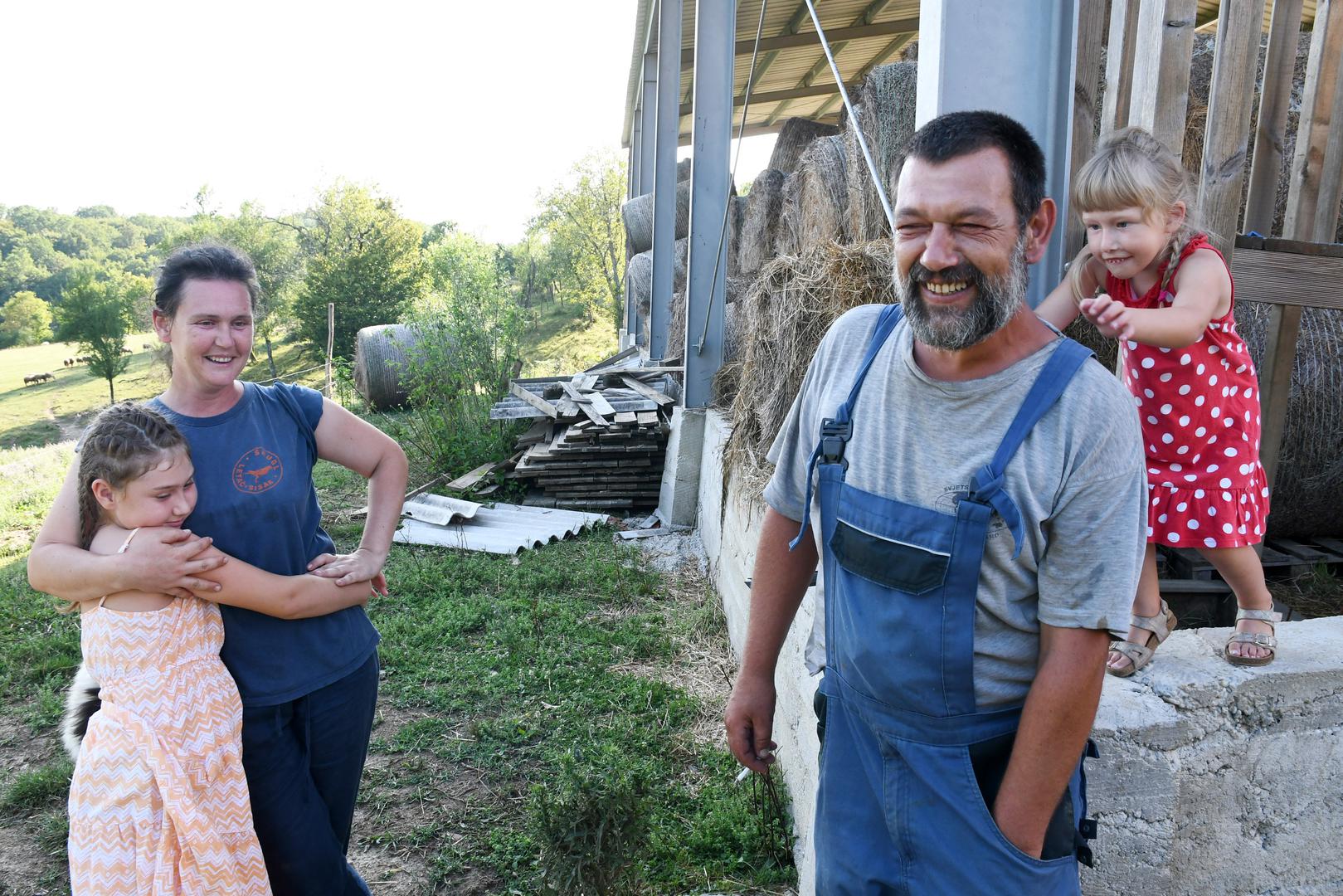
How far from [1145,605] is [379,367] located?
16805 millimetres

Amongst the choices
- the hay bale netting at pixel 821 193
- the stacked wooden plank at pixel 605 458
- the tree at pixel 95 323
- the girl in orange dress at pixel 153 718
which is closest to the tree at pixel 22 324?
the tree at pixel 95 323

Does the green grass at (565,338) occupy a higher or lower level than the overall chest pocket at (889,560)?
lower

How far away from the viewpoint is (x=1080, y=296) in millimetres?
2393

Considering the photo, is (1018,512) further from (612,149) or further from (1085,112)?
(612,149)

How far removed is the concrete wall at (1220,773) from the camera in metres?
2.22

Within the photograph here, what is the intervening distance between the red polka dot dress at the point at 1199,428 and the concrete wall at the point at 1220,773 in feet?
1.24

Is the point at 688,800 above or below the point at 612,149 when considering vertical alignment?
below

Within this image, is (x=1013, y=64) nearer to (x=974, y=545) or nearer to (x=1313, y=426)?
(x=974, y=545)

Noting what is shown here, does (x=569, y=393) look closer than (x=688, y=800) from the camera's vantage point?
No

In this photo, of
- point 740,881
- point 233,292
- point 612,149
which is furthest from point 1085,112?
point 612,149

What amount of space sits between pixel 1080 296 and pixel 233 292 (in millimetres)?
2344

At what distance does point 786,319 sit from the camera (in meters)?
4.73

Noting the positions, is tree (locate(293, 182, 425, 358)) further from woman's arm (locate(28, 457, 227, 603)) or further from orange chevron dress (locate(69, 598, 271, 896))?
orange chevron dress (locate(69, 598, 271, 896))

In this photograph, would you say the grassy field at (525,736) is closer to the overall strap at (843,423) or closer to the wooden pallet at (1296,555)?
the overall strap at (843,423)
